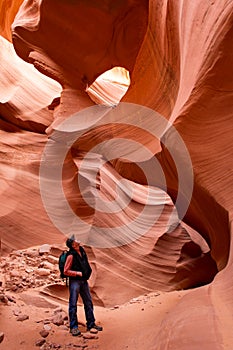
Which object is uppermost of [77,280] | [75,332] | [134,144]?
[134,144]

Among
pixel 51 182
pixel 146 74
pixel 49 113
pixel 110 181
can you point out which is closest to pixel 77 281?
pixel 146 74

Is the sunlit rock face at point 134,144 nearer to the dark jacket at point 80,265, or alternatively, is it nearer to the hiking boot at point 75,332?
the hiking boot at point 75,332

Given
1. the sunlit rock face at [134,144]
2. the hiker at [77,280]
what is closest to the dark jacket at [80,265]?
the hiker at [77,280]

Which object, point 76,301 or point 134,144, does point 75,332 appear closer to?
point 76,301

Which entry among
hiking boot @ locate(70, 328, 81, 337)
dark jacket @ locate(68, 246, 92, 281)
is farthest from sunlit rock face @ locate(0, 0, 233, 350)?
dark jacket @ locate(68, 246, 92, 281)

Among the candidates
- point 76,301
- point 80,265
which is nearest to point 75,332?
point 76,301

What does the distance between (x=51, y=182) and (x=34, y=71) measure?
2.50m

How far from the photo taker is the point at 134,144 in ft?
16.7

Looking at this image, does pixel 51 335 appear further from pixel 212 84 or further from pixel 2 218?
pixel 2 218

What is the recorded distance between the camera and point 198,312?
10.0 feet

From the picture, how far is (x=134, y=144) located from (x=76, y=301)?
193 cm

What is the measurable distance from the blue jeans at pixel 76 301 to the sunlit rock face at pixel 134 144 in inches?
34.4

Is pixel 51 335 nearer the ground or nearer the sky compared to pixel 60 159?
nearer the sky

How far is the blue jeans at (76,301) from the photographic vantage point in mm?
3887
